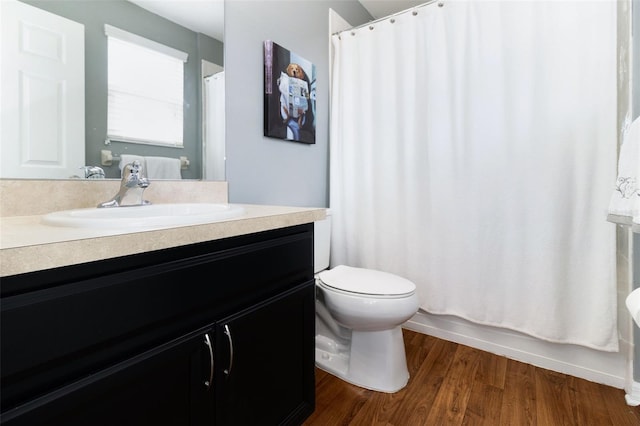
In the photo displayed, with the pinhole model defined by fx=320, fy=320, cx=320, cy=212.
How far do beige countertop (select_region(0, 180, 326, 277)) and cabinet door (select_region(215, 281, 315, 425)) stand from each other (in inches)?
9.9

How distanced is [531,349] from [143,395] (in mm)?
1813

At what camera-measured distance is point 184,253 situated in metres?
0.74

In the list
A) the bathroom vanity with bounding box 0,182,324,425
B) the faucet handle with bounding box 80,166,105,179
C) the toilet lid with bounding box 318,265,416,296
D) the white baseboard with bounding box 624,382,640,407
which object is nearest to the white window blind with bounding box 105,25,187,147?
the faucet handle with bounding box 80,166,105,179

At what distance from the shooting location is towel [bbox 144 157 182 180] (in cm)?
120

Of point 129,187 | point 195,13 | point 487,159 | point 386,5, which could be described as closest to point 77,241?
point 129,187

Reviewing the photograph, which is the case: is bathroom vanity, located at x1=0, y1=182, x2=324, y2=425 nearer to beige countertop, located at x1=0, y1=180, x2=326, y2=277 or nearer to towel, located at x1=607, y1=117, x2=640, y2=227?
beige countertop, located at x1=0, y1=180, x2=326, y2=277

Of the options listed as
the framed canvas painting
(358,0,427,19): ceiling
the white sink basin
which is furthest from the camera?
(358,0,427,19): ceiling

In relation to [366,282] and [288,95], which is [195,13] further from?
[366,282]

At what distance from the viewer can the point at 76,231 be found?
0.63 m

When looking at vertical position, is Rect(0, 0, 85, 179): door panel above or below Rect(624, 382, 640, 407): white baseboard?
above

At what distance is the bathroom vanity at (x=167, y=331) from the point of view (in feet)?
1.71

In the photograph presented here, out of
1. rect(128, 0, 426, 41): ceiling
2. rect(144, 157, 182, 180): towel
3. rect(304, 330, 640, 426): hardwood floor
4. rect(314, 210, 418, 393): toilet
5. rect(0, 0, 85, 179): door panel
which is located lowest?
rect(304, 330, 640, 426): hardwood floor

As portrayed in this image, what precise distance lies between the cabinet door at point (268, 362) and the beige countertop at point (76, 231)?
0.83ft

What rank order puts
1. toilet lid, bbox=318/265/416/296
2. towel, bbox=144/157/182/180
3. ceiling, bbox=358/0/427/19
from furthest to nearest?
ceiling, bbox=358/0/427/19
toilet lid, bbox=318/265/416/296
towel, bbox=144/157/182/180
